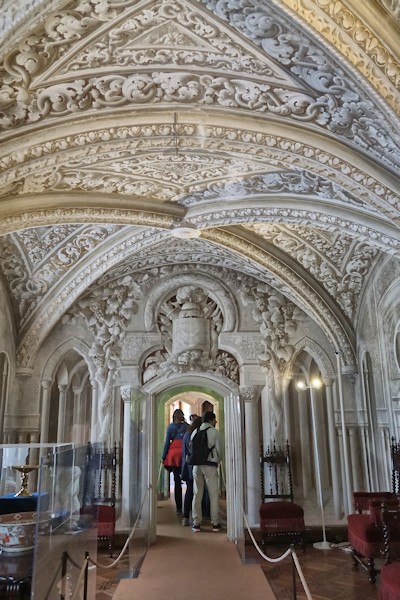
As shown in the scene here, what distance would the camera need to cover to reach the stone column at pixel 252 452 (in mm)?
7383

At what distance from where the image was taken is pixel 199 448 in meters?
7.38

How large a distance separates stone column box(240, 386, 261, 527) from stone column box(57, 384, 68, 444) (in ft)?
9.58

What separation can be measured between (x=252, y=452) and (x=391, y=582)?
13.9 ft

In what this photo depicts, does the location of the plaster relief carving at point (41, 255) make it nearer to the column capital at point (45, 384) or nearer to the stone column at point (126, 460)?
the column capital at point (45, 384)

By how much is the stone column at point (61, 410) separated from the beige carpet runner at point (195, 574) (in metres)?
2.18

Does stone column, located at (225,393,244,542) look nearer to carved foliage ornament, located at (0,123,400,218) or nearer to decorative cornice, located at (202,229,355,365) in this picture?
decorative cornice, located at (202,229,355,365)

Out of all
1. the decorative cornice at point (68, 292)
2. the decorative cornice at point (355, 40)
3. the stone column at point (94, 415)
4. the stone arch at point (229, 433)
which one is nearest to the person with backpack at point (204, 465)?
the stone arch at point (229, 433)

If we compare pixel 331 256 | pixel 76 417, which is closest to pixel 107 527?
pixel 76 417

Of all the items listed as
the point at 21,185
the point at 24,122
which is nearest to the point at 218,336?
the point at 21,185

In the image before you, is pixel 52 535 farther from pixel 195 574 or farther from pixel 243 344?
pixel 243 344

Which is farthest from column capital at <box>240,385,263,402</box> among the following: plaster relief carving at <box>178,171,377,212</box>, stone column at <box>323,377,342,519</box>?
plaster relief carving at <box>178,171,377,212</box>

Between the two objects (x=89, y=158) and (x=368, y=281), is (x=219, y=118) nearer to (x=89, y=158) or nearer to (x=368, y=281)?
(x=89, y=158)

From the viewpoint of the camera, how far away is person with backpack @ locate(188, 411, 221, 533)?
735cm

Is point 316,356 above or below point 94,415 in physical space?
above
